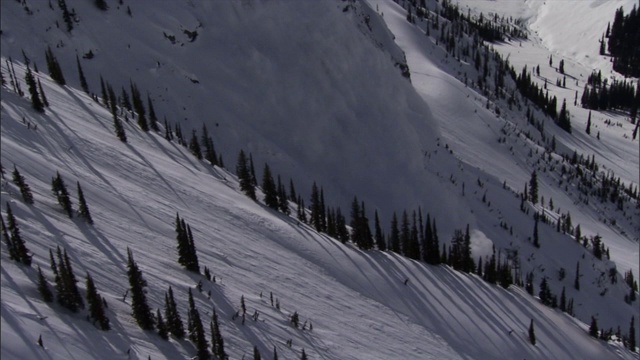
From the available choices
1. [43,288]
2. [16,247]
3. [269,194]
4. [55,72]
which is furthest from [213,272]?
[55,72]

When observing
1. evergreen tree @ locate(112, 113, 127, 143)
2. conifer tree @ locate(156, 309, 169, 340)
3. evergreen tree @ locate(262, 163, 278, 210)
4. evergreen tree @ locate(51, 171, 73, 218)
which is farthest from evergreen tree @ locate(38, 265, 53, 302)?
evergreen tree @ locate(262, 163, 278, 210)

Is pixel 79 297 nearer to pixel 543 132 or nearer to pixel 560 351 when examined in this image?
pixel 560 351

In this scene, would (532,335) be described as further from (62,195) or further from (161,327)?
(62,195)

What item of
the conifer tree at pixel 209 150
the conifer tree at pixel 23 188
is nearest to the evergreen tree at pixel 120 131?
the conifer tree at pixel 209 150

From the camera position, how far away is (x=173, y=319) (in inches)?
949

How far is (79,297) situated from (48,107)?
25513mm

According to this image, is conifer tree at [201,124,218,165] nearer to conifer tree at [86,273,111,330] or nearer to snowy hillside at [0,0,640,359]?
snowy hillside at [0,0,640,359]

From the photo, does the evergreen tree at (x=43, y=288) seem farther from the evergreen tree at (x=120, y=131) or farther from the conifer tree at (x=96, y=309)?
the evergreen tree at (x=120, y=131)

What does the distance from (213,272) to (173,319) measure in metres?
7.84

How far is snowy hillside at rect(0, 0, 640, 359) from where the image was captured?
2744 centimetres

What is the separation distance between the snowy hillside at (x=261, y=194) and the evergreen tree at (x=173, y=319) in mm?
777

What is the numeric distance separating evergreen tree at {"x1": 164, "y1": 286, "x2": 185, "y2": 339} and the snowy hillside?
30.6 inches

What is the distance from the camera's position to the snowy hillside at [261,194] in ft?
90.0

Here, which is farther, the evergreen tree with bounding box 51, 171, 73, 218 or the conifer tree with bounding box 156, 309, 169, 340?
the evergreen tree with bounding box 51, 171, 73, 218
